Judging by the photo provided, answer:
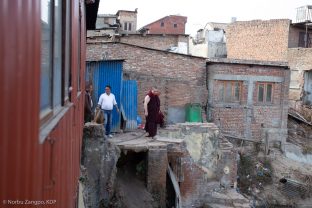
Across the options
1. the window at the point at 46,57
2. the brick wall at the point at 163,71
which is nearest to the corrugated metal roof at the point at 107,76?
the brick wall at the point at 163,71

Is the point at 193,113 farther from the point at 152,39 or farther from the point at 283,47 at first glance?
the point at 283,47

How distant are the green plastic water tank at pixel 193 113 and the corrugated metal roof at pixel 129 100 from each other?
443cm

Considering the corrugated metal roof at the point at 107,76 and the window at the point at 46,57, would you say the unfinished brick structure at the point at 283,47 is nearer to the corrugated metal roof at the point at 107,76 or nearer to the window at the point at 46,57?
the corrugated metal roof at the point at 107,76

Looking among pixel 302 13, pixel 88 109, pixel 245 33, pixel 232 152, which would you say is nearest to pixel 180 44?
pixel 245 33

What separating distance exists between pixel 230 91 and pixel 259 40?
11.6m

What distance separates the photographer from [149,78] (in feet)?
55.4

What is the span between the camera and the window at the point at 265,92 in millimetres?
18250

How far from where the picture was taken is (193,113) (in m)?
17.3

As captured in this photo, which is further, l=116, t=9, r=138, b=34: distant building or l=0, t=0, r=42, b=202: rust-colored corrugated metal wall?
l=116, t=9, r=138, b=34: distant building

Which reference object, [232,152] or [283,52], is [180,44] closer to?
[283,52]

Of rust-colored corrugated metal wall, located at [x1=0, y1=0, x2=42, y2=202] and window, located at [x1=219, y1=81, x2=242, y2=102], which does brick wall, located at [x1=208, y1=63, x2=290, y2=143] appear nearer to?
window, located at [x1=219, y1=81, x2=242, y2=102]

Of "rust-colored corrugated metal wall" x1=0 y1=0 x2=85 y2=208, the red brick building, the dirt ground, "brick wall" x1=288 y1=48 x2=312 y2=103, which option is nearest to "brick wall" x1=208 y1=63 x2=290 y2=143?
the dirt ground

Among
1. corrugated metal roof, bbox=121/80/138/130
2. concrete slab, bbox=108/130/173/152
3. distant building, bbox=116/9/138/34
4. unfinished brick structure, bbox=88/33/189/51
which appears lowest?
concrete slab, bbox=108/130/173/152

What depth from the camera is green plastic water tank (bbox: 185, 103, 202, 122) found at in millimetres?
17281
